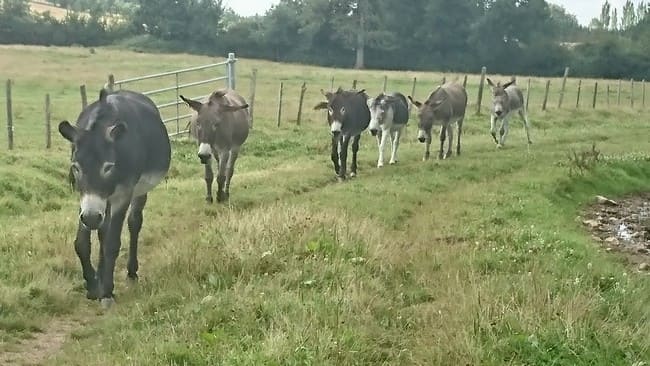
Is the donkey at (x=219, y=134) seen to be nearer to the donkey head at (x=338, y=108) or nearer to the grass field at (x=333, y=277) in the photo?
the grass field at (x=333, y=277)

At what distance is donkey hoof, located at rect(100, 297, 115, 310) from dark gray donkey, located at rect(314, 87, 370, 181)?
8.15 meters

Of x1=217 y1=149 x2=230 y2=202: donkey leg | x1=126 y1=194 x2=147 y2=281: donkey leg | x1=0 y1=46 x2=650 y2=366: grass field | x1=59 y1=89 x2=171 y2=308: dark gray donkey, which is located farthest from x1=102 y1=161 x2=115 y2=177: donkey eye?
x1=217 y1=149 x2=230 y2=202: donkey leg

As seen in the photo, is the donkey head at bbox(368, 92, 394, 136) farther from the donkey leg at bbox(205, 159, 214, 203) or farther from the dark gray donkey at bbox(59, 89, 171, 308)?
the dark gray donkey at bbox(59, 89, 171, 308)

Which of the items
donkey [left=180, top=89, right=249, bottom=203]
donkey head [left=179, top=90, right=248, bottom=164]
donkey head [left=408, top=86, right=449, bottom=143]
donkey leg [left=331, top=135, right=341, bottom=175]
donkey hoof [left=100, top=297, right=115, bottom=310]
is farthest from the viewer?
donkey head [left=408, top=86, right=449, bottom=143]

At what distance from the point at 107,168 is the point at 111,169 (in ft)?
0.15

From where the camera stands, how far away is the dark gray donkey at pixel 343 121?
1543cm

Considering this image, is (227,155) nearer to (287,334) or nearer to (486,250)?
(486,250)

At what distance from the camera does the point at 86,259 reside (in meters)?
7.74

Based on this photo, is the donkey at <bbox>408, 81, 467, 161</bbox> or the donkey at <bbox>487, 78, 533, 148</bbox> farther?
the donkey at <bbox>487, 78, 533, 148</bbox>

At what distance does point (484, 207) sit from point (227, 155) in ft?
14.2

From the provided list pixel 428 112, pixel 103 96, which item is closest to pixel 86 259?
pixel 103 96

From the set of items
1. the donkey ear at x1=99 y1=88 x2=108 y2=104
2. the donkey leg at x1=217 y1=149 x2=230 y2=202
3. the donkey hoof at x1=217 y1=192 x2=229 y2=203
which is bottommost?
the donkey hoof at x1=217 y1=192 x2=229 y2=203

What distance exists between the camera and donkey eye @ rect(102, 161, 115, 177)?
23.7 feet

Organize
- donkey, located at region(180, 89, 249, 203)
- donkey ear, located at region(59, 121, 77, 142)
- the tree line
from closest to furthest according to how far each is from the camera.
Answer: donkey ear, located at region(59, 121, 77, 142)
donkey, located at region(180, 89, 249, 203)
the tree line
